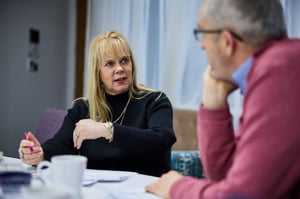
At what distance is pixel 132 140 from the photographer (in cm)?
144

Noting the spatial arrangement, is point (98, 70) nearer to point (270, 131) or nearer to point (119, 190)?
point (119, 190)

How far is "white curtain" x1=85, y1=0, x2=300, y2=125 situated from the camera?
302cm

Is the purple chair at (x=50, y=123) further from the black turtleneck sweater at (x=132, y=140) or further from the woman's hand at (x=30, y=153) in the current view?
the woman's hand at (x=30, y=153)

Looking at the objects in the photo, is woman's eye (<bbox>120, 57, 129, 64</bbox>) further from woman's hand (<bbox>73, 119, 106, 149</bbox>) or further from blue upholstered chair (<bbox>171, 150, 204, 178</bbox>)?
blue upholstered chair (<bbox>171, 150, 204, 178</bbox>)

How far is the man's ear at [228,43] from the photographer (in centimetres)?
84

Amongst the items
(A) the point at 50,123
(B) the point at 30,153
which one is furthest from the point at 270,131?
(A) the point at 50,123

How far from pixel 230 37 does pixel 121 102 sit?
0.98 metres

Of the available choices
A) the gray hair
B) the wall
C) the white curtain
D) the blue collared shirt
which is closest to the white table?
the blue collared shirt

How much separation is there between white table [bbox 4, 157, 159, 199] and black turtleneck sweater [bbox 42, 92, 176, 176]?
262 mm

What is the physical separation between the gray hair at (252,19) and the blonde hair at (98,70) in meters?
0.94

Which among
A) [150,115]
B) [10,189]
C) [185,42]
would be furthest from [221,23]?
[185,42]

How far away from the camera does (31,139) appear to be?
5.10ft

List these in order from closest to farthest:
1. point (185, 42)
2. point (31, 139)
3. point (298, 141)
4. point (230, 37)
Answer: point (298, 141)
point (230, 37)
point (31, 139)
point (185, 42)

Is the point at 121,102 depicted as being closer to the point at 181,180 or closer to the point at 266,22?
the point at 181,180
